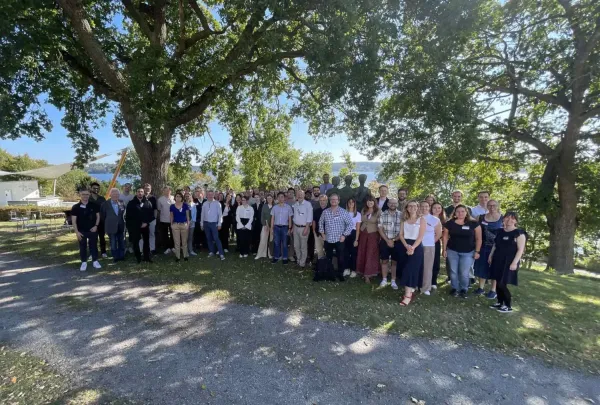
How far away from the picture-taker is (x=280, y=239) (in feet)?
27.9

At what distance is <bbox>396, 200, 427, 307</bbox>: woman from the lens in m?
5.71

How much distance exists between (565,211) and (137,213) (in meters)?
14.8

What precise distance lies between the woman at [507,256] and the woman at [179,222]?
698 centimetres

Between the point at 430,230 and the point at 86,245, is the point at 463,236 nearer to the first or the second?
the point at 430,230

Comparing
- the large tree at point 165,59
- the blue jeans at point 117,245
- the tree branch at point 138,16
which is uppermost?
the tree branch at point 138,16

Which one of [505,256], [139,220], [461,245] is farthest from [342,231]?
[139,220]

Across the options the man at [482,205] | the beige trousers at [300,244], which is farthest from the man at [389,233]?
the beige trousers at [300,244]

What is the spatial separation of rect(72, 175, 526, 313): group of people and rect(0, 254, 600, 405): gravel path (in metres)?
1.88

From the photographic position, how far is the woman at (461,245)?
19.5 feet

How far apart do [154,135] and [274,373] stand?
6.80 metres

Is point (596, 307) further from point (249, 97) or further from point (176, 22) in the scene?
point (176, 22)

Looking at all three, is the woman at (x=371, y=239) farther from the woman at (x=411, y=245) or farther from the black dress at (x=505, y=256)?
the black dress at (x=505, y=256)

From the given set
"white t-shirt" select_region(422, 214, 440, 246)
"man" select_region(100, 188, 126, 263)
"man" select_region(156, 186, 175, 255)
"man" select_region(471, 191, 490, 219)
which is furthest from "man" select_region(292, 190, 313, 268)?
"man" select_region(100, 188, 126, 263)

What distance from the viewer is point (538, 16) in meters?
10.4
